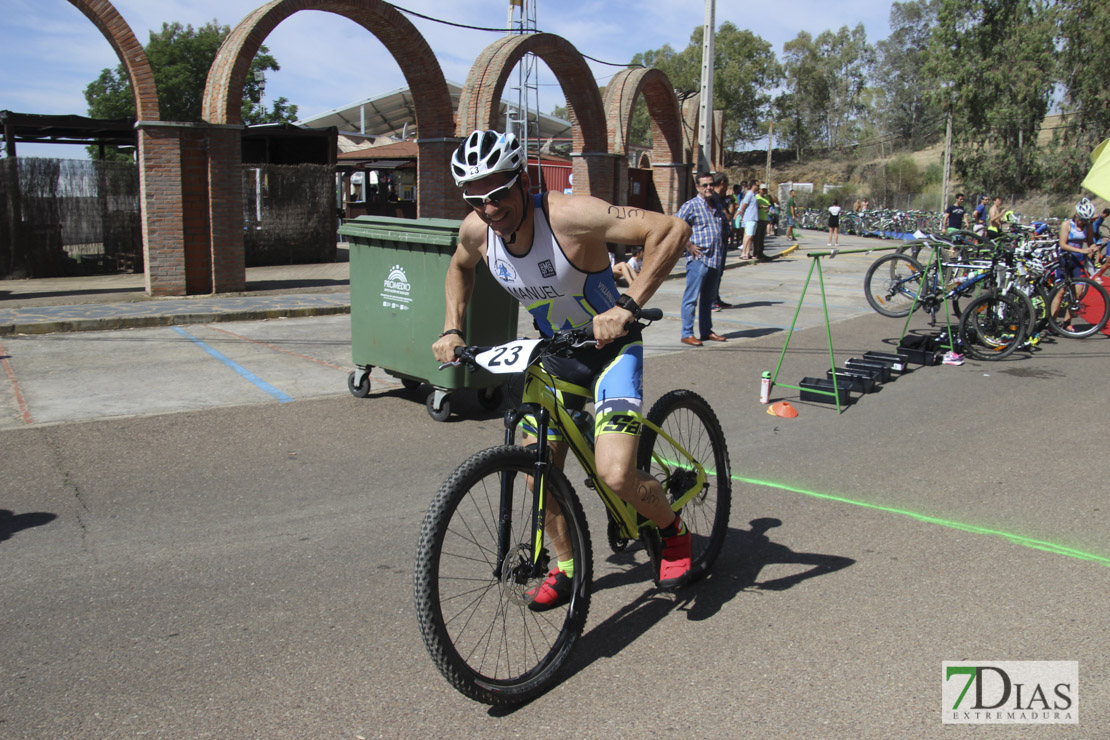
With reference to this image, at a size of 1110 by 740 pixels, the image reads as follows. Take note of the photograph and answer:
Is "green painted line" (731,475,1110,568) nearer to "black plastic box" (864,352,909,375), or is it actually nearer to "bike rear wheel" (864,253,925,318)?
"black plastic box" (864,352,909,375)

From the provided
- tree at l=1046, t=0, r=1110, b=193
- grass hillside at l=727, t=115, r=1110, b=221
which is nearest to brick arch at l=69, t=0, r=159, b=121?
grass hillside at l=727, t=115, r=1110, b=221

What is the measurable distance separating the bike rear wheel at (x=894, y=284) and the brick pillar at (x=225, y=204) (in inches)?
386

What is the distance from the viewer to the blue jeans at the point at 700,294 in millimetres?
10531

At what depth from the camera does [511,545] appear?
3139 millimetres

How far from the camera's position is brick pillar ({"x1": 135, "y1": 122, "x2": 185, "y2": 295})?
12.9 metres

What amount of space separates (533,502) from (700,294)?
7862 millimetres

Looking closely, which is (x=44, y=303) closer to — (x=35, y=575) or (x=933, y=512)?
(x=35, y=575)

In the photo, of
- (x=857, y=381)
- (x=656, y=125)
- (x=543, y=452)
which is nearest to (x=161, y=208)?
(x=857, y=381)

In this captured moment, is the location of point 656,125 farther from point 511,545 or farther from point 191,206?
point 511,545

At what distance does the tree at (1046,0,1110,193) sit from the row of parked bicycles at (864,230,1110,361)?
42097 millimetres

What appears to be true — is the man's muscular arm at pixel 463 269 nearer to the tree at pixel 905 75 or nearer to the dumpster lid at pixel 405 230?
the dumpster lid at pixel 405 230

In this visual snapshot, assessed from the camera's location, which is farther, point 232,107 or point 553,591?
point 232,107

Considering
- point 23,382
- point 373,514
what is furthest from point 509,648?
point 23,382

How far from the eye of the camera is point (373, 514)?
4895 millimetres
